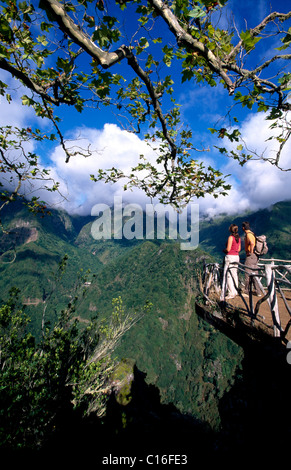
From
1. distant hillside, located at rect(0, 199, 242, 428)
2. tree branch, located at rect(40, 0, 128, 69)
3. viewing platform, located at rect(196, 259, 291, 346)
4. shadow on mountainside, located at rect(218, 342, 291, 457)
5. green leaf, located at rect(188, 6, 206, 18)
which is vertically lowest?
distant hillside, located at rect(0, 199, 242, 428)

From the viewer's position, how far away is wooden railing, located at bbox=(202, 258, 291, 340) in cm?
400

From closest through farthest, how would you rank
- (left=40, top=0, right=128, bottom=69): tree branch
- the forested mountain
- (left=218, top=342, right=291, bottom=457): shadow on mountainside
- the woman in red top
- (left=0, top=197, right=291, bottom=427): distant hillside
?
(left=40, top=0, right=128, bottom=69): tree branch → (left=218, top=342, right=291, bottom=457): shadow on mountainside → the woman in red top → the forested mountain → (left=0, top=197, right=291, bottom=427): distant hillside

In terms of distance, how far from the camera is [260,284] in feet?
17.0

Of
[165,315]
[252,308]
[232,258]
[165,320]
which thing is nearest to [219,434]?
[252,308]

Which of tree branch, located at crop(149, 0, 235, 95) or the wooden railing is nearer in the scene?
tree branch, located at crop(149, 0, 235, 95)

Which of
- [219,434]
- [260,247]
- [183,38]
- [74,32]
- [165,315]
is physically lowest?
[165,315]

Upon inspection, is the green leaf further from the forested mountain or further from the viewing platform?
the forested mountain

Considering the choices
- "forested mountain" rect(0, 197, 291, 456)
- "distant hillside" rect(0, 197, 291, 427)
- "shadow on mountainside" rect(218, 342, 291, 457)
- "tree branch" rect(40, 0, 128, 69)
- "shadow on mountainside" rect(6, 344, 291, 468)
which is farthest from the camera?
"distant hillside" rect(0, 197, 291, 427)

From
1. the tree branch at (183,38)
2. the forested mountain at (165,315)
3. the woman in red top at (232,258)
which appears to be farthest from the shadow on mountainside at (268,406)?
the forested mountain at (165,315)

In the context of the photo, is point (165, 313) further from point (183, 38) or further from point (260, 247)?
point (183, 38)

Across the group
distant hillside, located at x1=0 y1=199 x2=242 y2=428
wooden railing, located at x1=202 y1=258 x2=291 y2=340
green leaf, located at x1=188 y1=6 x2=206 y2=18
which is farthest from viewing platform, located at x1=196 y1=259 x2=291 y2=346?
distant hillside, located at x1=0 y1=199 x2=242 y2=428

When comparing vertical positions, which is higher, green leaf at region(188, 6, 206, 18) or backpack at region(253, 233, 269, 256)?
green leaf at region(188, 6, 206, 18)
